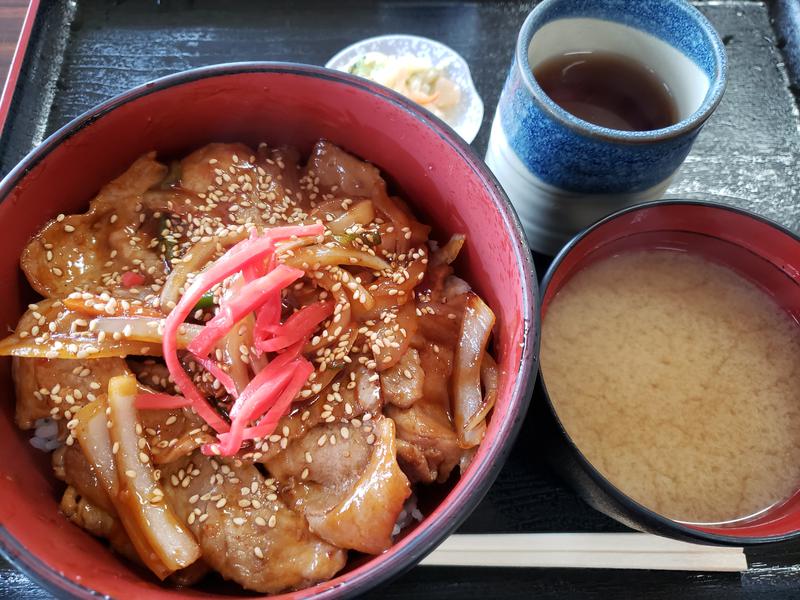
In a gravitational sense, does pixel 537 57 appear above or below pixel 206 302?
above

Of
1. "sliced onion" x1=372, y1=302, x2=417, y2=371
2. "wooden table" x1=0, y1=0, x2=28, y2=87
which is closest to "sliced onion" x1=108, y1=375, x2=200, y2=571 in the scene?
"sliced onion" x1=372, y1=302, x2=417, y2=371

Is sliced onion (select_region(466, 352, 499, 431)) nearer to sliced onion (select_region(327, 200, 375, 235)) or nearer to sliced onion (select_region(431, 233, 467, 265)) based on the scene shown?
sliced onion (select_region(431, 233, 467, 265))

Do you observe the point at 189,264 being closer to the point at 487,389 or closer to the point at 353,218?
the point at 353,218

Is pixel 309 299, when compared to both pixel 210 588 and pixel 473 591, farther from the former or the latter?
pixel 473 591

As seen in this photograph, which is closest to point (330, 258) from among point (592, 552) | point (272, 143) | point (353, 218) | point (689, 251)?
point (353, 218)

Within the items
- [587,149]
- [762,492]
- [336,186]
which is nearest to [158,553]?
[336,186]
